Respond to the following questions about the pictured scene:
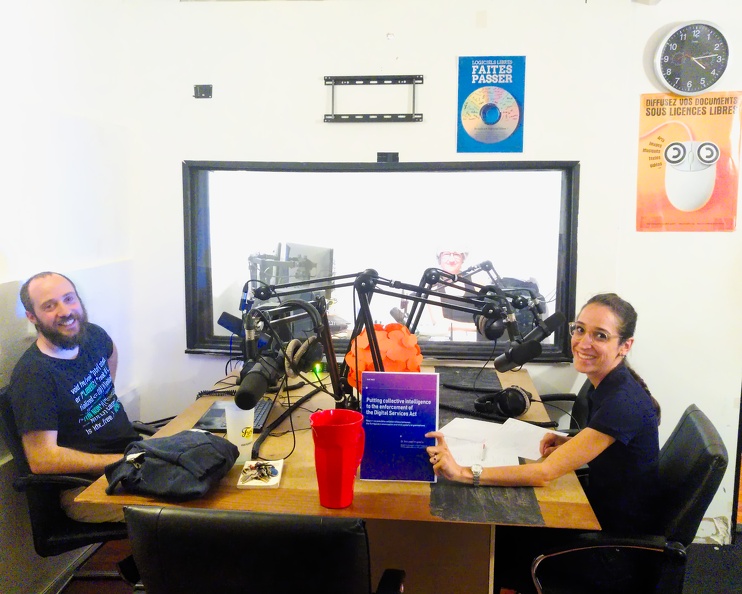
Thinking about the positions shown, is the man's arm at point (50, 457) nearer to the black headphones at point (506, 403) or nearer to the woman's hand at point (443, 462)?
the woman's hand at point (443, 462)

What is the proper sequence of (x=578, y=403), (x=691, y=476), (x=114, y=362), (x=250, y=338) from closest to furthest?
(x=250, y=338)
(x=691, y=476)
(x=578, y=403)
(x=114, y=362)

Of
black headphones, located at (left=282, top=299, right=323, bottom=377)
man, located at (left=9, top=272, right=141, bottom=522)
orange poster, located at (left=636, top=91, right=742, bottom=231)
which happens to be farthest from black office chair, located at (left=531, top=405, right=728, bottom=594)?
man, located at (left=9, top=272, right=141, bottom=522)

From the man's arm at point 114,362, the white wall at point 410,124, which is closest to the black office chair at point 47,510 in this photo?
the man's arm at point 114,362

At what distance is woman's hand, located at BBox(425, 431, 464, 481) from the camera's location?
152 centimetres

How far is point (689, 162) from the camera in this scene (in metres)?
2.62

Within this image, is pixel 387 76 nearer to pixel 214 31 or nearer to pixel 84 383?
pixel 214 31

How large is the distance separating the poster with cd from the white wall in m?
0.04

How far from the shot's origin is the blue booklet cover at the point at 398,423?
150 centimetres

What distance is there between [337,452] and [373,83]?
1.89 m

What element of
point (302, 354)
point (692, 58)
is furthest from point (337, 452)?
point (692, 58)

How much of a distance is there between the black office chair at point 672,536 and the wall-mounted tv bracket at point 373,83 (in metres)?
1.72

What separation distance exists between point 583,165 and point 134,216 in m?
2.13

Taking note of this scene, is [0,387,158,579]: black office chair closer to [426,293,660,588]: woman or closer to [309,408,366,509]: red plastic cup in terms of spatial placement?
[309,408,366,509]: red plastic cup

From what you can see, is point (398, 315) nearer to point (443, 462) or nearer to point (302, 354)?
point (302, 354)
